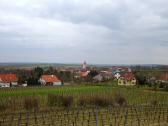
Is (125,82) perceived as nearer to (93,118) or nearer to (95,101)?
(95,101)

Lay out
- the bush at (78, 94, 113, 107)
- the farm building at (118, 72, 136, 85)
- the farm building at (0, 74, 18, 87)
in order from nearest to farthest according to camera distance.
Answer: the bush at (78, 94, 113, 107) → the farm building at (0, 74, 18, 87) → the farm building at (118, 72, 136, 85)

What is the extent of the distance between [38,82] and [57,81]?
553 centimetres

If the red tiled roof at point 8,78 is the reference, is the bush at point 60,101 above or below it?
below

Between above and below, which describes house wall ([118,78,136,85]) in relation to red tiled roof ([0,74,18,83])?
below

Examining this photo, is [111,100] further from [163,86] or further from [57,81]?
[57,81]

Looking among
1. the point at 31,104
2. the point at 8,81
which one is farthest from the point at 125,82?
the point at 31,104

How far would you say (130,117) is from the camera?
29547 millimetres

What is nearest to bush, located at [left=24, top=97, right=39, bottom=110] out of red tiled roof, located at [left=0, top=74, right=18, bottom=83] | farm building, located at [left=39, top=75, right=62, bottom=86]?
farm building, located at [left=39, top=75, right=62, bottom=86]

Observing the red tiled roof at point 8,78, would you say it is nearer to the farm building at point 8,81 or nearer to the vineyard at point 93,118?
the farm building at point 8,81

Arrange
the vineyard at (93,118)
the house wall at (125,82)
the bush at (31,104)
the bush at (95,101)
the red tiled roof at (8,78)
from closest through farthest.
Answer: the vineyard at (93,118) < the bush at (31,104) < the bush at (95,101) < the red tiled roof at (8,78) < the house wall at (125,82)

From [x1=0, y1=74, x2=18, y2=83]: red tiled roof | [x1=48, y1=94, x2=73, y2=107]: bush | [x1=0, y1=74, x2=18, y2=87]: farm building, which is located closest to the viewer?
[x1=48, y1=94, x2=73, y2=107]: bush

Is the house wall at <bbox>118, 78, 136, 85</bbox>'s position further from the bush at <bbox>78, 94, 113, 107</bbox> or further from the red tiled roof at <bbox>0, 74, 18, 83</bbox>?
the bush at <bbox>78, 94, 113, 107</bbox>

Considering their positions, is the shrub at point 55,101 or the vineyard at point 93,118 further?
the shrub at point 55,101

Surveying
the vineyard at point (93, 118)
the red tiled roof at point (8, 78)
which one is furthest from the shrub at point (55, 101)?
the red tiled roof at point (8, 78)
